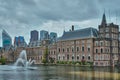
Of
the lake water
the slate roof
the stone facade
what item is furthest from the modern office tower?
the lake water

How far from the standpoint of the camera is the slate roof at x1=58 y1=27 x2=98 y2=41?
334ft

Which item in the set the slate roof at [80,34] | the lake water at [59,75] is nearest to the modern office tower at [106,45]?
the slate roof at [80,34]

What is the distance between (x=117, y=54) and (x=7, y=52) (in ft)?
271

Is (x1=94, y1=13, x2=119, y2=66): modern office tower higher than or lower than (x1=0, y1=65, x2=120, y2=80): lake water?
higher

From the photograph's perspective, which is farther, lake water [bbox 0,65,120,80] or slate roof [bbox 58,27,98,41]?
slate roof [bbox 58,27,98,41]

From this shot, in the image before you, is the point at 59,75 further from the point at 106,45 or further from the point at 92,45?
the point at 92,45

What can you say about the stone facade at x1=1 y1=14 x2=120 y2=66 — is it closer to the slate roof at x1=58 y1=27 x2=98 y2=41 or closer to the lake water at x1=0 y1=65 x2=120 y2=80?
the slate roof at x1=58 y1=27 x2=98 y2=41

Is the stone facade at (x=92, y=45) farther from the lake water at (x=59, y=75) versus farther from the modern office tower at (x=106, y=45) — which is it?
the lake water at (x=59, y=75)

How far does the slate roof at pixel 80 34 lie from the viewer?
334 feet

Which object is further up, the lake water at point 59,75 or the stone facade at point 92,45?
the stone facade at point 92,45

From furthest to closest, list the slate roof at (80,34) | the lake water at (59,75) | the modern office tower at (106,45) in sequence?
1. the slate roof at (80,34)
2. the modern office tower at (106,45)
3. the lake water at (59,75)

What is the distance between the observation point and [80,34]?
107 metres

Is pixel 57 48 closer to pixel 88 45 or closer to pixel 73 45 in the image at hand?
pixel 73 45

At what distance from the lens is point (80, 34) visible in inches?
4205
